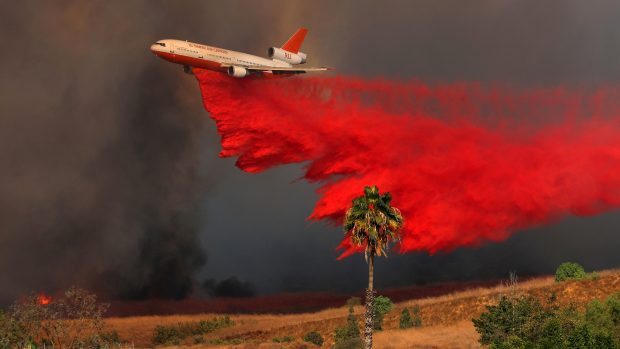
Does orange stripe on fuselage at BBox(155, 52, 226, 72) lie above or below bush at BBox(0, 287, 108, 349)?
above

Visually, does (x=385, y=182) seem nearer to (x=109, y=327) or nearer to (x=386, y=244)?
(x=386, y=244)

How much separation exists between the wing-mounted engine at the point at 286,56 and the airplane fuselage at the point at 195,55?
5885 millimetres

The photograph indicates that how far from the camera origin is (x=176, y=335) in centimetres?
10669

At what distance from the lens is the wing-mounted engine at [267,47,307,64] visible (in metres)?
98.9

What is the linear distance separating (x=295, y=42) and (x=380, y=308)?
27767mm

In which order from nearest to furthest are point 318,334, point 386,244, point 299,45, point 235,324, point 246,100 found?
1. point 386,244
2. point 246,100
3. point 318,334
4. point 299,45
5. point 235,324

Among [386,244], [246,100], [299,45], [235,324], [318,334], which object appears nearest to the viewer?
[386,244]

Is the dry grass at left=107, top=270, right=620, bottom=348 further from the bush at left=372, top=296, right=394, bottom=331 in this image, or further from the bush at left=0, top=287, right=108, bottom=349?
the bush at left=0, top=287, right=108, bottom=349

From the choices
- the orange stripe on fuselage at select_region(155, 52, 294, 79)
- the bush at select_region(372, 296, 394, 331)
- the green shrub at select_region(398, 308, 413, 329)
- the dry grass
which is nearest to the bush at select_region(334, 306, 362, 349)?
the dry grass

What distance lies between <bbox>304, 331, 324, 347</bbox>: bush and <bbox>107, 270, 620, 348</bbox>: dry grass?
2.47ft

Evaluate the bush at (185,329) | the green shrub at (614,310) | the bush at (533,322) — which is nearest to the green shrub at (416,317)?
the bush at (533,322)

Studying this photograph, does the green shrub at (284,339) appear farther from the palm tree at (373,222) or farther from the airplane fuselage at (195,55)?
the palm tree at (373,222)

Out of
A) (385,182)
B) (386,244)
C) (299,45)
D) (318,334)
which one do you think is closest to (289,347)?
(318,334)

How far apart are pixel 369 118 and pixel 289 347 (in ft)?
71.0
